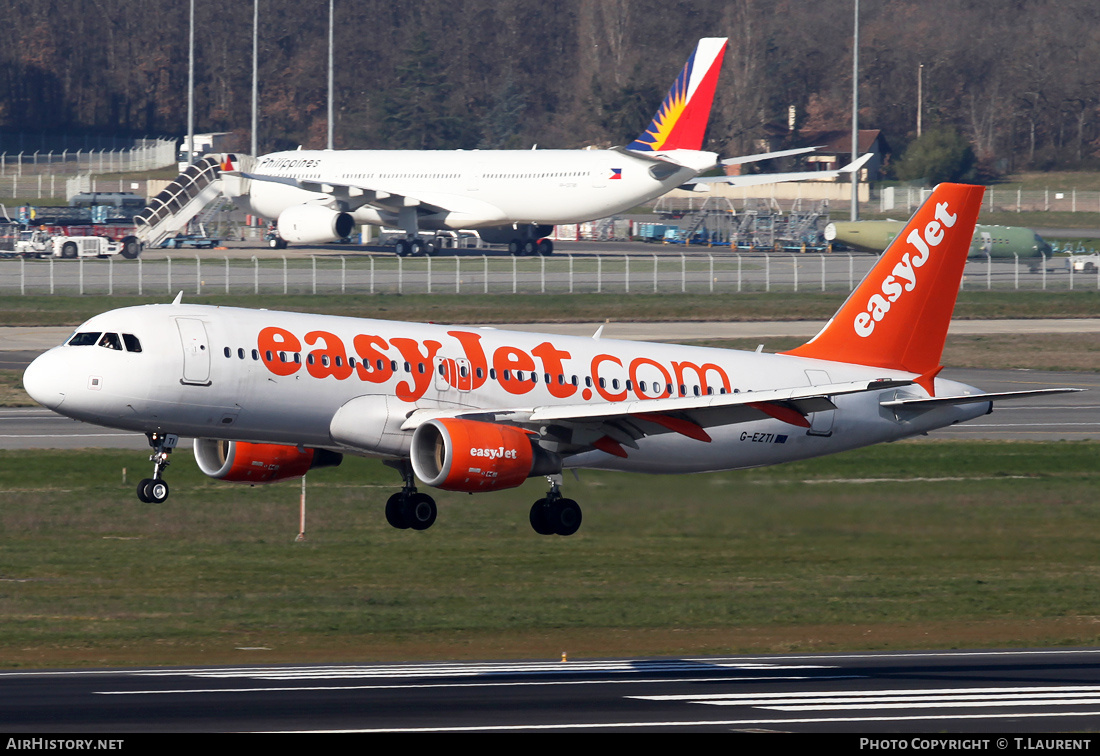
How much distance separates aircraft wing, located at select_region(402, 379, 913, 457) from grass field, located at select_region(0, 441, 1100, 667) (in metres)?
2.55

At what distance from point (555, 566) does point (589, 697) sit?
2158cm

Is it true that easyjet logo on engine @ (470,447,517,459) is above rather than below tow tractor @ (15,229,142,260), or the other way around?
below

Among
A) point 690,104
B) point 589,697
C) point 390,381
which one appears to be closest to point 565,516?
point 390,381

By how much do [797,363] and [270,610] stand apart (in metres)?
18.5

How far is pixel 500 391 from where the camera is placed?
154 feet

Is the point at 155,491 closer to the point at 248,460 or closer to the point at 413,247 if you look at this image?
the point at 248,460

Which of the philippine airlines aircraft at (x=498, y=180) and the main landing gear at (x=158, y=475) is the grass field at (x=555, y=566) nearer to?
the main landing gear at (x=158, y=475)

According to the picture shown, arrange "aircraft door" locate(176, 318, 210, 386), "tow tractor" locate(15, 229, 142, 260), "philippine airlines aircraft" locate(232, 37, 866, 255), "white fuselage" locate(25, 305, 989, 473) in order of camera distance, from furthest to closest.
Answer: "tow tractor" locate(15, 229, 142, 260) < "philippine airlines aircraft" locate(232, 37, 866, 255) < "aircraft door" locate(176, 318, 210, 386) < "white fuselage" locate(25, 305, 989, 473)

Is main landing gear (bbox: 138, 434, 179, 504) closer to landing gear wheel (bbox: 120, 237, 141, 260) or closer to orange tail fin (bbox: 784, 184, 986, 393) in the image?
orange tail fin (bbox: 784, 184, 986, 393)

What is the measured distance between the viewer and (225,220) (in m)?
178

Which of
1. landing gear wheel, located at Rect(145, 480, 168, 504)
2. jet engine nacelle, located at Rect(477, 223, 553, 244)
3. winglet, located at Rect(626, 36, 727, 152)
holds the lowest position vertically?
landing gear wheel, located at Rect(145, 480, 168, 504)

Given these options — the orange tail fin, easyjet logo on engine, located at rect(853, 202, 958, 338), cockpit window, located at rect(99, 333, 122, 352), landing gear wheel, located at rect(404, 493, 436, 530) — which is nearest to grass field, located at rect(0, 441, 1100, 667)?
landing gear wheel, located at rect(404, 493, 436, 530)

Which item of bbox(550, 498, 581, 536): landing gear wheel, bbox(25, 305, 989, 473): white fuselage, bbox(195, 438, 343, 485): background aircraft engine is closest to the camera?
bbox(25, 305, 989, 473): white fuselage

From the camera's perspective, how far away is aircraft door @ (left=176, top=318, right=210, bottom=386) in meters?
42.6
